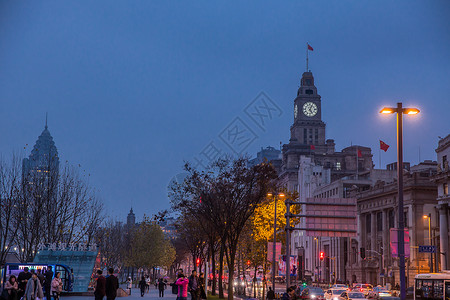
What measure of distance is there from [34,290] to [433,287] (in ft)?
77.6

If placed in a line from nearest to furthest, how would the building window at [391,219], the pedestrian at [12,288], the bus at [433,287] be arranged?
the pedestrian at [12,288] → the bus at [433,287] → the building window at [391,219]

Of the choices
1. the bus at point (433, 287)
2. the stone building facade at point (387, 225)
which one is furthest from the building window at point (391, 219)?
the bus at point (433, 287)

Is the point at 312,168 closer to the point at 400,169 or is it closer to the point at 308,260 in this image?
the point at 308,260

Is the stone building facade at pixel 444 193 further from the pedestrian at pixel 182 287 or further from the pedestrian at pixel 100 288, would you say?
the pedestrian at pixel 100 288

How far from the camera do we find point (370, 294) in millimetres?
69562

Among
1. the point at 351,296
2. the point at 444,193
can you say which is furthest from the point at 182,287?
the point at 444,193

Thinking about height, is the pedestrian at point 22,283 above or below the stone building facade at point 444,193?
below

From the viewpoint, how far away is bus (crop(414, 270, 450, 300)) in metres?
36.5

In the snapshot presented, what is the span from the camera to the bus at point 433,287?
120 feet

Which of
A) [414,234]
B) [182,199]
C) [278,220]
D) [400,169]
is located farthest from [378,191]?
[400,169]

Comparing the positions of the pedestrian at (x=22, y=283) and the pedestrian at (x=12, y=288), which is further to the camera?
the pedestrian at (x=22, y=283)

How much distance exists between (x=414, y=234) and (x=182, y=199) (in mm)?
56942

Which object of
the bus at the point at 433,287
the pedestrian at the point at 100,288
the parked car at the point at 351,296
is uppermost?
the pedestrian at the point at 100,288

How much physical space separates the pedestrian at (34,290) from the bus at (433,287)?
23208 millimetres
